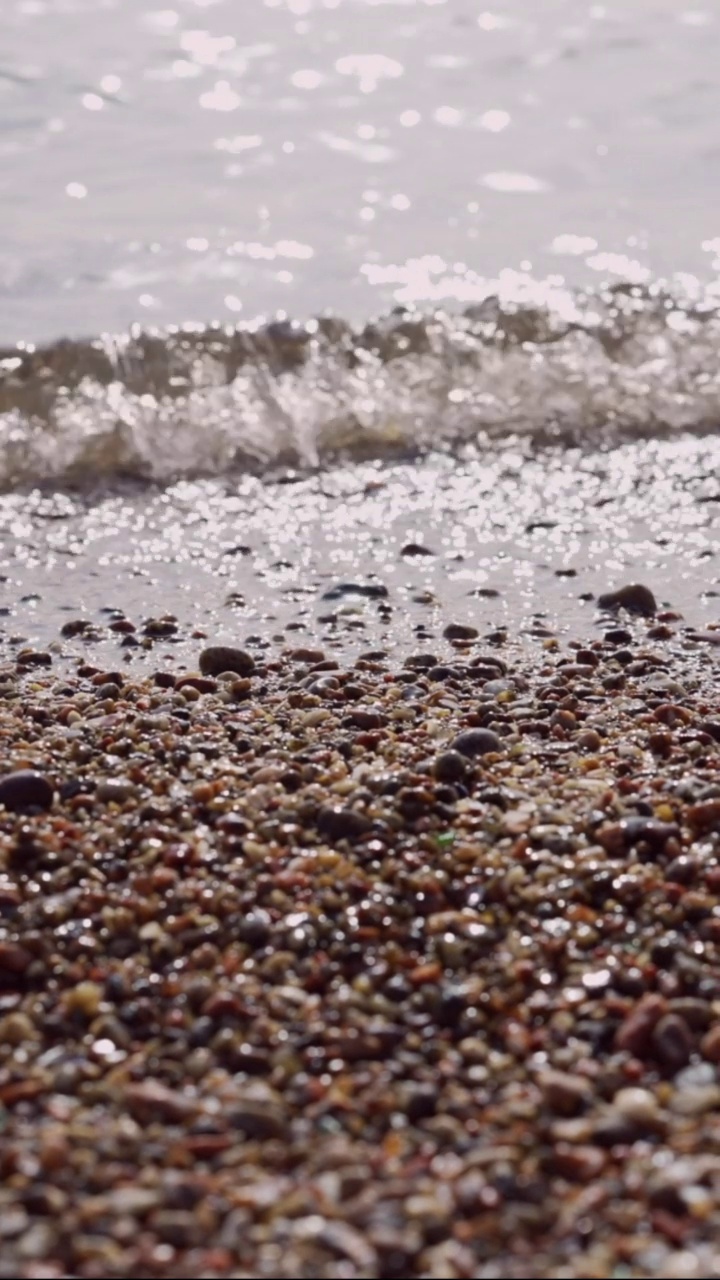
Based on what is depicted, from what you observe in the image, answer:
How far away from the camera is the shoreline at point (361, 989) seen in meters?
2.22

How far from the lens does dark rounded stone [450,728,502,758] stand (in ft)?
12.4

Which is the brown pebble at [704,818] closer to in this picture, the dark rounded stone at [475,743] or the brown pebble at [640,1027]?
the dark rounded stone at [475,743]

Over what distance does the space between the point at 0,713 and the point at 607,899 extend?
1749 mm

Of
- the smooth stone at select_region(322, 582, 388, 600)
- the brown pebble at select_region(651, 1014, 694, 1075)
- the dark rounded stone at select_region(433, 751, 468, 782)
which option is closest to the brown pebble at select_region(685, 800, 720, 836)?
the dark rounded stone at select_region(433, 751, 468, 782)

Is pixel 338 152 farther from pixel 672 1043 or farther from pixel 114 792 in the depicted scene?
pixel 672 1043

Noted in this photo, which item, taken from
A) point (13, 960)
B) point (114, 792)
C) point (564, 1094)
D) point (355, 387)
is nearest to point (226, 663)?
point (114, 792)

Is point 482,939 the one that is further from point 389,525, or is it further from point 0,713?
point 389,525

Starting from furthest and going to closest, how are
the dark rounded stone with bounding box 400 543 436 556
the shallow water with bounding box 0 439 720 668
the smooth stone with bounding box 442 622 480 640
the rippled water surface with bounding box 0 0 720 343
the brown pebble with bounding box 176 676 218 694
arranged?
1. the rippled water surface with bounding box 0 0 720 343
2. the dark rounded stone with bounding box 400 543 436 556
3. the shallow water with bounding box 0 439 720 668
4. the smooth stone with bounding box 442 622 480 640
5. the brown pebble with bounding box 176 676 218 694

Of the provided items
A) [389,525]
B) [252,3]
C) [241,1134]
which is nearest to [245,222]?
[389,525]

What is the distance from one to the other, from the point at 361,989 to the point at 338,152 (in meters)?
8.03

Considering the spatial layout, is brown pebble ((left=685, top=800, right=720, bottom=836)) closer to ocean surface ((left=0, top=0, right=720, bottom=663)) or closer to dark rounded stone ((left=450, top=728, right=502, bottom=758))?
dark rounded stone ((left=450, top=728, right=502, bottom=758))

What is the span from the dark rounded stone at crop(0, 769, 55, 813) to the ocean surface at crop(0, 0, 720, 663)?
1.30 m

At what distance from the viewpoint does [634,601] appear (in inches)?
204

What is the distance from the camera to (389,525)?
6.07 metres
